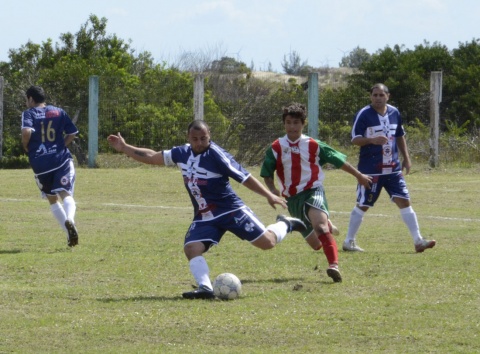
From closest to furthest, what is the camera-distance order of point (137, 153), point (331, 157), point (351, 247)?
point (137, 153) → point (331, 157) → point (351, 247)

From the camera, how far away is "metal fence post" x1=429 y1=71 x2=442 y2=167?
26.0m

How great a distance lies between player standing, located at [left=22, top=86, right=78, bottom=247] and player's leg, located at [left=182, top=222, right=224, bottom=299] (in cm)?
362

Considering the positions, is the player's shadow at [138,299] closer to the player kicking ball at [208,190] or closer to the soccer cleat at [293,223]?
the player kicking ball at [208,190]

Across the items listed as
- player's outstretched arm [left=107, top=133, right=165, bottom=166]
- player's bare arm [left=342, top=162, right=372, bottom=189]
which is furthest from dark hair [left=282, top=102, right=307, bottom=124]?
player's outstretched arm [left=107, top=133, right=165, bottom=166]

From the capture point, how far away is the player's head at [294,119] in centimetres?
942

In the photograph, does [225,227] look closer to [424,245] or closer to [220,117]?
[424,245]

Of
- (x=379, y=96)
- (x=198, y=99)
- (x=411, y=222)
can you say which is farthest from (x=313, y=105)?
(x=411, y=222)

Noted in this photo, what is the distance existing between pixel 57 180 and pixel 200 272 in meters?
4.11

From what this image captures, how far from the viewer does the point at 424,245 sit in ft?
36.4

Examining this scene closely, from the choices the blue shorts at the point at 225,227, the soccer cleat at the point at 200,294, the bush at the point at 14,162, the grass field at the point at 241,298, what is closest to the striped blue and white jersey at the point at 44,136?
the grass field at the point at 241,298

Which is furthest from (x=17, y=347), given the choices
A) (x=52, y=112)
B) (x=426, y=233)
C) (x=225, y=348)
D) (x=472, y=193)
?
(x=472, y=193)

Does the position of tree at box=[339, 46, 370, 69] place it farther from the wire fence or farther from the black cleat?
the black cleat

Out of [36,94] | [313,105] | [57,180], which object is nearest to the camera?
[36,94]

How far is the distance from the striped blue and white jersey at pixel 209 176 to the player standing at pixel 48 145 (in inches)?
141
